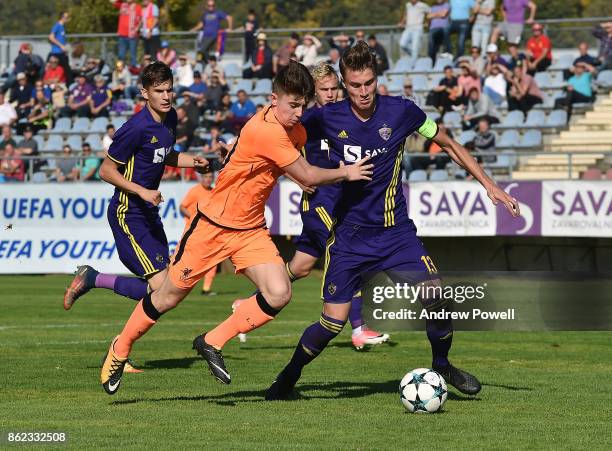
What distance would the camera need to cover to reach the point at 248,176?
9.25 m

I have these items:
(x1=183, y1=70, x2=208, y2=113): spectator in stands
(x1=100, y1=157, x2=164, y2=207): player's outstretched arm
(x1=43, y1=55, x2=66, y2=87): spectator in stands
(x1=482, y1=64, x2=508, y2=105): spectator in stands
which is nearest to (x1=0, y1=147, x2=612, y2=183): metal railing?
(x1=482, y1=64, x2=508, y2=105): spectator in stands

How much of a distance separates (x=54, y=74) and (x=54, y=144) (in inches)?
109

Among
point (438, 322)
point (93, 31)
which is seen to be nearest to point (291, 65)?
point (438, 322)

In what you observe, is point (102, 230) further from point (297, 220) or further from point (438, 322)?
point (438, 322)

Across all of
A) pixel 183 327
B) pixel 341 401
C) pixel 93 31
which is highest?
pixel 341 401

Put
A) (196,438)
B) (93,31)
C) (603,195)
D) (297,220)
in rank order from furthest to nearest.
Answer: (93,31)
(297,220)
(603,195)
(196,438)

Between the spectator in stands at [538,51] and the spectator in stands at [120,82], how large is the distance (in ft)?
34.2

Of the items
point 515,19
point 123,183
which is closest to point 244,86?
point 515,19

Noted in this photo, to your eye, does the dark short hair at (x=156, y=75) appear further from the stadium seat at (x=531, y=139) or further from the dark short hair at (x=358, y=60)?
the stadium seat at (x=531, y=139)

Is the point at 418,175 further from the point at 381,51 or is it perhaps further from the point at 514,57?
the point at 381,51

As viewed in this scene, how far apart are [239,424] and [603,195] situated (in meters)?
15.6

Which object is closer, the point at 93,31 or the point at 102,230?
the point at 102,230

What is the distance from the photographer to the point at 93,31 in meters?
58.8

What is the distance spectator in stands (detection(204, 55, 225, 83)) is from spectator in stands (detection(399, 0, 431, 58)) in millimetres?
4402
